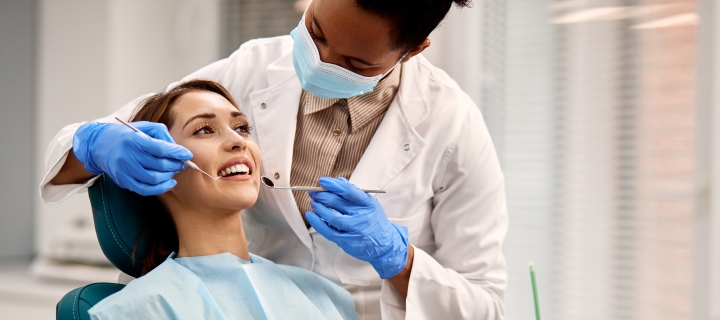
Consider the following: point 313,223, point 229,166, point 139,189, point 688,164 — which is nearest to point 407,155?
point 313,223

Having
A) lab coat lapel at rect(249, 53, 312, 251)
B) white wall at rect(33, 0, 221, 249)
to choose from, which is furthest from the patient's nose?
white wall at rect(33, 0, 221, 249)

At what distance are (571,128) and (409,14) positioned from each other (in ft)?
4.86

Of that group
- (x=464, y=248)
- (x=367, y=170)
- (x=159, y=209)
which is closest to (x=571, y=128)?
(x=464, y=248)

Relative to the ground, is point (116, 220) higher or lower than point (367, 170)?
lower

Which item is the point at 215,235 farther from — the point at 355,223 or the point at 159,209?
the point at 355,223

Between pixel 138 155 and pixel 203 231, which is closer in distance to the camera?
pixel 138 155

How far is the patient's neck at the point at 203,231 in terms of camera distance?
133 centimetres

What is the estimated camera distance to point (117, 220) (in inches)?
53.1

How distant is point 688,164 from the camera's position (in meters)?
2.21

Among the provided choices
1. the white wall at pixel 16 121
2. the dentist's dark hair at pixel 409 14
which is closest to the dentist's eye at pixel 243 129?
the dentist's dark hair at pixel 409 14

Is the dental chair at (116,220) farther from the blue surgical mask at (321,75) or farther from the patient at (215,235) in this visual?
the blue surgical mask at (321,75)

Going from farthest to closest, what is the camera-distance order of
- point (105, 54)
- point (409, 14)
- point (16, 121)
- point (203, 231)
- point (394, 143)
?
point (16, 121) → point (105, 54) → point (394, 143) → point (203, 231) → point (409, 14)

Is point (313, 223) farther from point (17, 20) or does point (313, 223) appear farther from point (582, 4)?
point (17, 20)

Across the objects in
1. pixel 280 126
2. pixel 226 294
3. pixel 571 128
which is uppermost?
pixel 280 126
